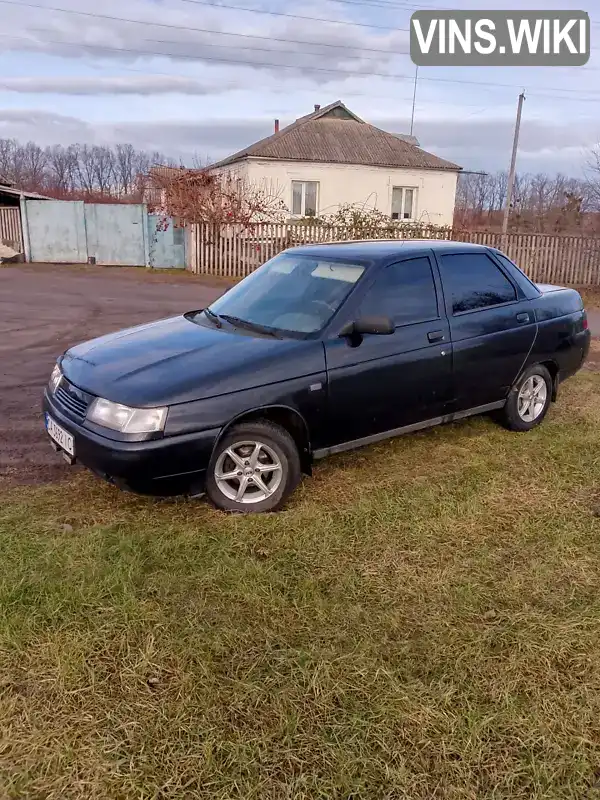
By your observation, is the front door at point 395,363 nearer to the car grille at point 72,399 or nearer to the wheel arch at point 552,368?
the wheel arch at point 552,368

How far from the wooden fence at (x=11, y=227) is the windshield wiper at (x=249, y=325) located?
21.1 metres

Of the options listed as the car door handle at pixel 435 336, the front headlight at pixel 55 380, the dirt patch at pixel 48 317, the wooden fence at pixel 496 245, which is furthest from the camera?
the wooden fence at pixel 496 245

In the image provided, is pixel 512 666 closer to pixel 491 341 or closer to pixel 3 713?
pixel 3 713

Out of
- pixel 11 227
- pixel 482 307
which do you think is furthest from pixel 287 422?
pixel 11 227

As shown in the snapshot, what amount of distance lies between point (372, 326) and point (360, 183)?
25.9 m

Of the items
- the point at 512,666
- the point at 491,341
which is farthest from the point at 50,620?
the point at 491,341

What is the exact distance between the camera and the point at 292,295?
15.7 ft

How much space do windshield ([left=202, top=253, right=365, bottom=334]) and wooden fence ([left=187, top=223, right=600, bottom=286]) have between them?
13.3 metres

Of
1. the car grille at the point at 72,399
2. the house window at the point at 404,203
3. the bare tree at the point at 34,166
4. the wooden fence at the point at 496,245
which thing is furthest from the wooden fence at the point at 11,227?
the bare tree at the point at 34,166

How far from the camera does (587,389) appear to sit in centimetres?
736

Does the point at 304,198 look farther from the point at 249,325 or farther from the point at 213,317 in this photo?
the point at 249,325

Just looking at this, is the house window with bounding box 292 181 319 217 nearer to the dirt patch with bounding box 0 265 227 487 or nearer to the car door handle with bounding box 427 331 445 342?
the dirt patch with bounding box 0 265 227 487

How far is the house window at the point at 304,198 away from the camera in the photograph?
27688 millimetres

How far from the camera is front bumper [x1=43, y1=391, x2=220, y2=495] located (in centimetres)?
362
